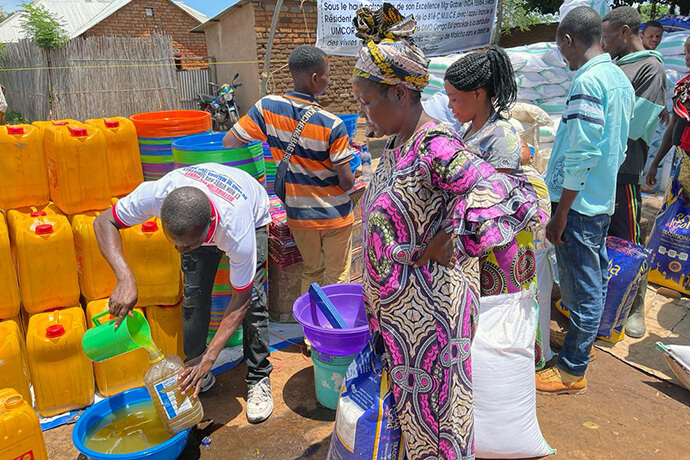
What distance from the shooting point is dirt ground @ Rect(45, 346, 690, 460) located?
2471 mm

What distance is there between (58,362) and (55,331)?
A: 171 mm

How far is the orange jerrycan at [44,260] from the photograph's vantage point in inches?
101

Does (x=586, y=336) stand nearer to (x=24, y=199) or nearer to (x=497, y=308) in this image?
(x=497, y=308)

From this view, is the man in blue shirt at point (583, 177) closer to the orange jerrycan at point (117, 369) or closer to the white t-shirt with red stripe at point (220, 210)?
the white t-shirt with red stripe at point (220, 210)

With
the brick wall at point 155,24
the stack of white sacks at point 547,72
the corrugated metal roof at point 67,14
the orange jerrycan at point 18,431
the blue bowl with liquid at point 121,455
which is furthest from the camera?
the corrugated metal roof at point 67,14

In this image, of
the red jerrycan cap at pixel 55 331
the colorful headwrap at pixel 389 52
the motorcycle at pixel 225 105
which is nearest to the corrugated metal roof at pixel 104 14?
the motorcycle at pixel 225 105

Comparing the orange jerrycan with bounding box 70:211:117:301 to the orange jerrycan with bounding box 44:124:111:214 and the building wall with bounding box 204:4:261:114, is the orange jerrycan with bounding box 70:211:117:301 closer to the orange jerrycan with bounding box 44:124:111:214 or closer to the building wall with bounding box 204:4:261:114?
the orange jerrycan with bounding box 44:124:111:214

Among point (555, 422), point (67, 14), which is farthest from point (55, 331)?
point (67, 14)

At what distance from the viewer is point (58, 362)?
102 inches

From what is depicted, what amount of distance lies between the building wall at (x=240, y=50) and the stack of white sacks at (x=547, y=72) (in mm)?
5501

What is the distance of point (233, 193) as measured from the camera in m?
2.27

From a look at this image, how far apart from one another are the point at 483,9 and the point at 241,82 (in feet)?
20.8

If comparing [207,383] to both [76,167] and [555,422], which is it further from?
[555,422]

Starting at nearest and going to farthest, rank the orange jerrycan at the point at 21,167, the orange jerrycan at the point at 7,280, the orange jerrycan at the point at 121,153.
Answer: the orange jerrycan at the point at 7,280 → the orange jerrycan at the point at 21,167 → the orange jerrycan at the point at 121,153
